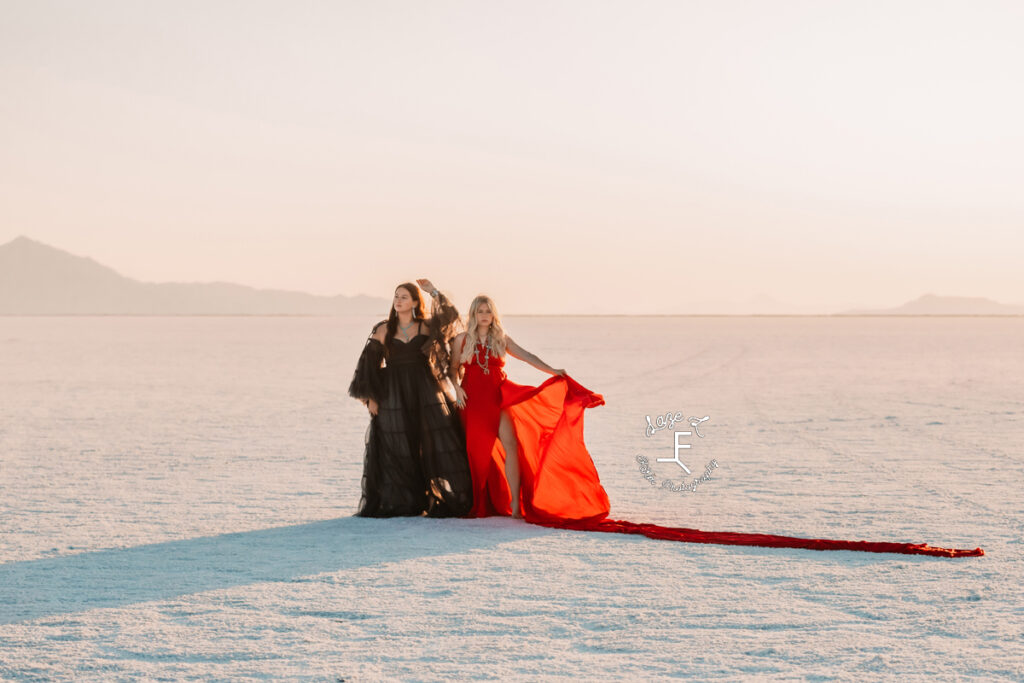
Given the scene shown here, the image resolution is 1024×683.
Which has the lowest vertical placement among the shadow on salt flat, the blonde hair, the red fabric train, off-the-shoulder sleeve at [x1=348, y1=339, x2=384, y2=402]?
the shadow on salt flat

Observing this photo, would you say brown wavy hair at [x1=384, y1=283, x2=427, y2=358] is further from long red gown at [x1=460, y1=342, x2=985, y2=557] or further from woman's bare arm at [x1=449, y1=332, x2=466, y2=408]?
long red gown at [x1=460, y1=342, x2=985, y2=557]

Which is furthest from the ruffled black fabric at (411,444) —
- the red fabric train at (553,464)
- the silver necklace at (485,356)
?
the silver necklace at (485,356)

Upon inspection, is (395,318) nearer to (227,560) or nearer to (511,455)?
(511,455)

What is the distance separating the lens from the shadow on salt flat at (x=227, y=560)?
542cm

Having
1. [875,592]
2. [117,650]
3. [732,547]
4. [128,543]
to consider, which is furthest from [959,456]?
[117,650]

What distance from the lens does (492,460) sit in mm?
7516

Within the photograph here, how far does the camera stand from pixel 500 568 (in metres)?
5.93

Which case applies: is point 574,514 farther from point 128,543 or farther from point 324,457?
point 324,457

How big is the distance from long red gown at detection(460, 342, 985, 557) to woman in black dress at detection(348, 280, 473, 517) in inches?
6.0

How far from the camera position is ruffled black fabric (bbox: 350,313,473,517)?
295 inches

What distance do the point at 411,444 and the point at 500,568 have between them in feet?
6.11

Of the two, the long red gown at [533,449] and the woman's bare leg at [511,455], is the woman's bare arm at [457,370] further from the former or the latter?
the woman's bare leg at [511,455]

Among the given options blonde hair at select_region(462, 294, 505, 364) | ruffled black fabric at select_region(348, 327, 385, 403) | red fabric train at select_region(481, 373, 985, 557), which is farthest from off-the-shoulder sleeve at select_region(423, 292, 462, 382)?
red fabric train at select_region(481, 373, 985, 557)

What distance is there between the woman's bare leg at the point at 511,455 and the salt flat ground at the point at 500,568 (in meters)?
0.19
